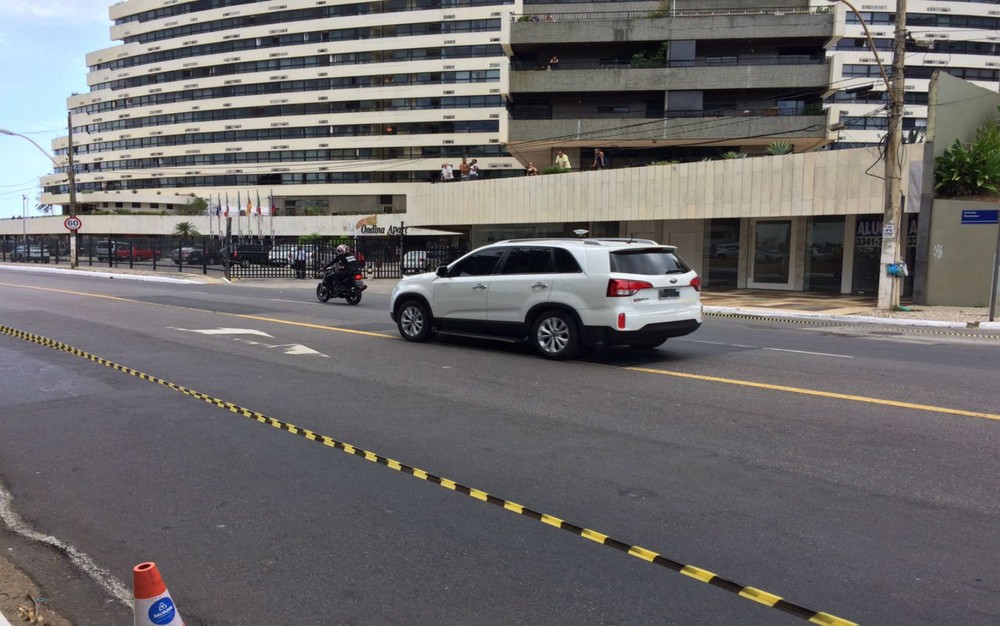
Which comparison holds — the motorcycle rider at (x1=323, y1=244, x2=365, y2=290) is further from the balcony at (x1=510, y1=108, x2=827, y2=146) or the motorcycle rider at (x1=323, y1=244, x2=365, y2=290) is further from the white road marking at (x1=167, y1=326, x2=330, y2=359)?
the balcony at (x1=510, y1=108, x2=827, y2=146)

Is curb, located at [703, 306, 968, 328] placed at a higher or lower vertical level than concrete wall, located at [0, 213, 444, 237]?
lower

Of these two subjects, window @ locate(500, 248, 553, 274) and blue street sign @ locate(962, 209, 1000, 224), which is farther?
blue street sign @ locate(962, 209, 1000, 224)

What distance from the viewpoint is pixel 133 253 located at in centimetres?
3941

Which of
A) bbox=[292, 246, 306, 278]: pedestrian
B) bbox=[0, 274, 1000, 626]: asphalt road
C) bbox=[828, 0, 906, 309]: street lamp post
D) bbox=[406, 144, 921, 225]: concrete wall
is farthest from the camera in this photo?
bbox=[292, 246, 306, 278]: pedestrian

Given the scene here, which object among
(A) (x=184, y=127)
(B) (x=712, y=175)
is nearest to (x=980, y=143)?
(B) (x=712, y=175)

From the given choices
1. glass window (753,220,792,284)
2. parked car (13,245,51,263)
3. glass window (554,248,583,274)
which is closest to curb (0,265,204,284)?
parked car (13,245,51,263)

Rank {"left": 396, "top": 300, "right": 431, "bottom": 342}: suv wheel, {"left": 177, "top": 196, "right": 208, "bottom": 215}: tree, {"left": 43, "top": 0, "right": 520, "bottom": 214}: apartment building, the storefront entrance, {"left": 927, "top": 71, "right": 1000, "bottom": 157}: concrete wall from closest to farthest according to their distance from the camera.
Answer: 1. {"left": 396, "top": 300, "right": 431, "bottom": 342}: suv wheel
2. {"left": 927, "top": 71, "right": 1000, "bottom": 157}: concrete wall
3. the storefront entrance
4. {"left": 43, "top": 0, "right": 520, "bottom": 214}: apartment building
5. {"left": 177, "top": 196, "right": 208, "bottom": 215}: tree

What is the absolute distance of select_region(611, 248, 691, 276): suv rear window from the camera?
986 centimetres

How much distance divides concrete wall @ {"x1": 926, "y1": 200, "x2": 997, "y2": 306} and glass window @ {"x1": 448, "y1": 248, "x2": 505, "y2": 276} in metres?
15.2

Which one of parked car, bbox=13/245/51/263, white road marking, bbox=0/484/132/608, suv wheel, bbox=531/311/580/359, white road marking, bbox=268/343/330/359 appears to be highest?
parked car, bbox=13/245/51/263

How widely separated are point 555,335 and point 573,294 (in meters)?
0.71

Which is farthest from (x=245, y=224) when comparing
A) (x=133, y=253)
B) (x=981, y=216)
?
(x=981, y=216)

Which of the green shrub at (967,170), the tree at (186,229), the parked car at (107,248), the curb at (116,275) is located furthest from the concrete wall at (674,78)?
the tree at (186,229)

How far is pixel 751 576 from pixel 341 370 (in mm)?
6735
